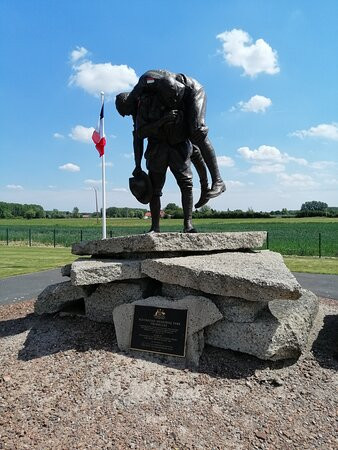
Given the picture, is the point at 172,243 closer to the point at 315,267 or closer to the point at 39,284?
the point at 39,284

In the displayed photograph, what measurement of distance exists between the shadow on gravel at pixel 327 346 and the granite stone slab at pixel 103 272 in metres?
2.33

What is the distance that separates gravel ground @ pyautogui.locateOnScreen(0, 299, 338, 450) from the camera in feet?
10.4

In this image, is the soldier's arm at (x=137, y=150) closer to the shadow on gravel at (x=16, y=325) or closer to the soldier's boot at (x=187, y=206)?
the soldier's boot at (x=187, y=206)

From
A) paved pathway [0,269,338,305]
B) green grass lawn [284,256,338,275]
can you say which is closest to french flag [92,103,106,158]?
paved pathway [0,269,338,305]

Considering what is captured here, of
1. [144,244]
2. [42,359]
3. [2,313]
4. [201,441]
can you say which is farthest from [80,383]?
[2,313]

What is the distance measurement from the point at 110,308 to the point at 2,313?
8.64 ft

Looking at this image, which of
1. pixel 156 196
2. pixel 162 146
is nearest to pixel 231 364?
pixel 156 196

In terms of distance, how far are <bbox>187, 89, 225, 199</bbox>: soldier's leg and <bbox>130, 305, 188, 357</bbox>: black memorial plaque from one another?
2115 millimetres

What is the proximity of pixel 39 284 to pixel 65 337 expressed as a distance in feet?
17.9

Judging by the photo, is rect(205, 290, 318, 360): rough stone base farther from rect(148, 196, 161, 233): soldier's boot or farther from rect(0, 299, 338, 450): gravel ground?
rect(148, 196, 161, 233): soldier's boot

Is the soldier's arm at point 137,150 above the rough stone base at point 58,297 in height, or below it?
above

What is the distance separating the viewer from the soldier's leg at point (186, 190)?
591 cm

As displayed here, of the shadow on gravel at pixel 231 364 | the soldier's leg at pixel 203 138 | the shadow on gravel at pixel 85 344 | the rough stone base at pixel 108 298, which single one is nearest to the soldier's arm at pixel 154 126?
the soldier's leg at pixel 203 138

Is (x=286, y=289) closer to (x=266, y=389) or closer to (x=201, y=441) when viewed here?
(x=266, y=389)
